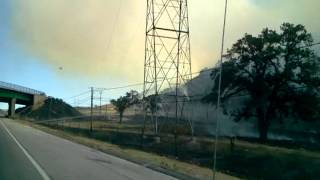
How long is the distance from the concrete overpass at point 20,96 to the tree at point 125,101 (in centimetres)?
2883

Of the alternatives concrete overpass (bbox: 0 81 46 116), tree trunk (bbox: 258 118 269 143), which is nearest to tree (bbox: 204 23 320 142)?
tree trunk (bbox: 258 118 269 143)

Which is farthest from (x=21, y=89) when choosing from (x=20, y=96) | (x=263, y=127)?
(x=263, y=127)

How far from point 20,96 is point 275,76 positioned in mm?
103032

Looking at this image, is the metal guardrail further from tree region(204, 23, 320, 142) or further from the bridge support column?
tree region(204, 23, 320, 142)

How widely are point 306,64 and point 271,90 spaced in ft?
14.9

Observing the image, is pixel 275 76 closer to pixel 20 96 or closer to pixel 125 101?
pixel 125 101

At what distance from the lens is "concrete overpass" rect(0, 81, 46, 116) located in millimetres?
145125

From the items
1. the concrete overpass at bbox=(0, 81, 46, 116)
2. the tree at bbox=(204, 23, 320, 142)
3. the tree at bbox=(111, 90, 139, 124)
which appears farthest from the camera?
the concrete overpass at bbox=(0, 81, 46, 116)

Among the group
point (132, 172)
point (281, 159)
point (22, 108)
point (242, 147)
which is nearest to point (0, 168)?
point (132, 172)

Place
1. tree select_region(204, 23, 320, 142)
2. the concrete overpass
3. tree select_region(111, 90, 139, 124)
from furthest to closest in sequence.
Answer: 1. the concrete overpass
2. tree select_region(111, 90, 139, 124)
3. tree select_region(204, 23, 320, 142)

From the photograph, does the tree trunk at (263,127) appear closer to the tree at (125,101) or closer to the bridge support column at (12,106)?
the tree at (125,101)

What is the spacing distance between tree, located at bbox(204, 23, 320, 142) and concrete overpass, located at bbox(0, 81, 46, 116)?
88.5 meters

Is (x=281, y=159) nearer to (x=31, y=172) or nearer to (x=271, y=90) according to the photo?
(x=31, y=172)

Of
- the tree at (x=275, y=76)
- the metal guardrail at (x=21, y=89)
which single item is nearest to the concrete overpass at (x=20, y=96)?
the metal guardrail at (x=21, y=89)
